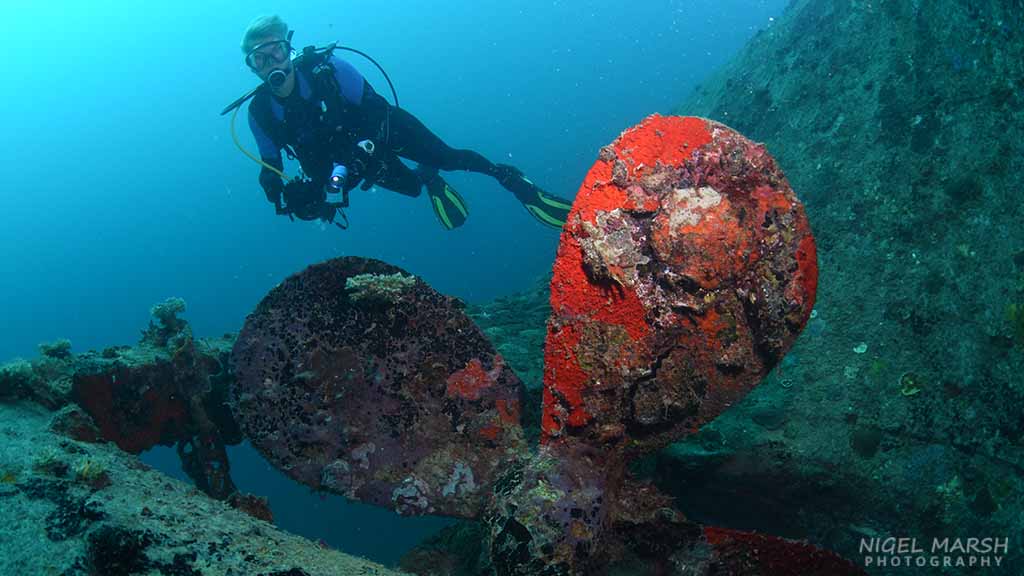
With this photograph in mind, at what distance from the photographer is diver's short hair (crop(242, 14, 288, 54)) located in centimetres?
744

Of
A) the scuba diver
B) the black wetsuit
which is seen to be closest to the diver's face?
the scuba diver

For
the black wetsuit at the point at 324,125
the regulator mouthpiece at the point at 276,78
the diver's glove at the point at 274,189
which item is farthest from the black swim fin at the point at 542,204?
the regulator mouthpiece at the point at 276,78

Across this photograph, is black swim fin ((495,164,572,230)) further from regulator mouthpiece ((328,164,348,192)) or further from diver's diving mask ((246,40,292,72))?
diver's diving mask ((246,40,292,72))

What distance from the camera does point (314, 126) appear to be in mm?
7605

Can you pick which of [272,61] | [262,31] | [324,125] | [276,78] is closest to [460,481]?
[324,125]

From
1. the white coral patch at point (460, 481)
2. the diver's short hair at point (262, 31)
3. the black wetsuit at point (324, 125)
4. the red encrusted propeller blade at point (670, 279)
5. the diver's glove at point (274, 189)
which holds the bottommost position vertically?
the white coral patch at point (460, 481)

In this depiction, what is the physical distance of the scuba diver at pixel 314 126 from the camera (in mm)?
7160

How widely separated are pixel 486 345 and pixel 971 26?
4485mm

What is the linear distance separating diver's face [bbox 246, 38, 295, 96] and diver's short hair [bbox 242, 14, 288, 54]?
0.09m

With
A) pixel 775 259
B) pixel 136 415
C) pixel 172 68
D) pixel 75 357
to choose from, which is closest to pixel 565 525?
pixel 775 259

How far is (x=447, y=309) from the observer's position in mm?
3205

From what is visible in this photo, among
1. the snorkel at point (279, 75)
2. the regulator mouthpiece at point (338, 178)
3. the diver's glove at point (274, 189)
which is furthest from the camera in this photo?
the snorkel at point (279, 75)

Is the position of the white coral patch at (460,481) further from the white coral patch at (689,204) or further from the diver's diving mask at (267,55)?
the diver's diving mask at (267,55)

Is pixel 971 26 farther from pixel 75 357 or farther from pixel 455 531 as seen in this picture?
pixel 75 357
